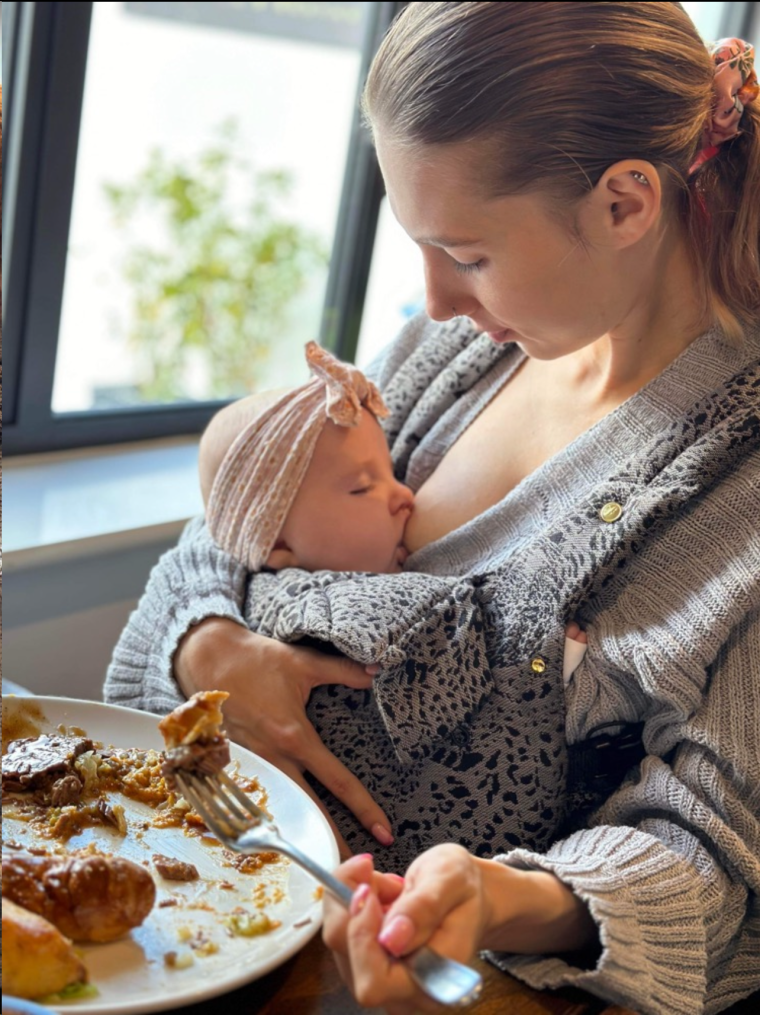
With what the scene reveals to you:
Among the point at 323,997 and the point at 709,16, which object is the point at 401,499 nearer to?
the point at 323,997

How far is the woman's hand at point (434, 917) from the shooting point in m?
0.70

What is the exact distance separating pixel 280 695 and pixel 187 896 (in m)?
0.36

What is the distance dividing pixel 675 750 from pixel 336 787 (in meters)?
0.36

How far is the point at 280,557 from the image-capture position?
1426 mm

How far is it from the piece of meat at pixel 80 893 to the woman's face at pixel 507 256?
71 centimetres

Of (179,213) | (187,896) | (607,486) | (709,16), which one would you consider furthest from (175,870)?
(709,16)

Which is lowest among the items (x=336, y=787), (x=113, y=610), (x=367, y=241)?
(x=113, y=610)

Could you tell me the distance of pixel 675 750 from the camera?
1.10 meters

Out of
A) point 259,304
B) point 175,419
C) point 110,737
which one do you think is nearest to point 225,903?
point 110,737

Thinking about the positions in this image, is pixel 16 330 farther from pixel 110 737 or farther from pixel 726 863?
pixel 726 863

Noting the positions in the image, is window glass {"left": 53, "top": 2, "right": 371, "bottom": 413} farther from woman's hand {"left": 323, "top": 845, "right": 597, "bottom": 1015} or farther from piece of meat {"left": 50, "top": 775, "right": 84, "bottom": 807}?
woman's hand {"left": 323, "top": 845, "right": 597, "bottom": 1015}

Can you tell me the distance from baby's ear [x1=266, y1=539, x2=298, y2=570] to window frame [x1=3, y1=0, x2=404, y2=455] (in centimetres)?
88

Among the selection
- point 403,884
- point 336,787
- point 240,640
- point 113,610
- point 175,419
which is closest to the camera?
point 403,884

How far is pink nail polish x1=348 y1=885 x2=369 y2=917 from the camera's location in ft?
2.36
